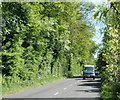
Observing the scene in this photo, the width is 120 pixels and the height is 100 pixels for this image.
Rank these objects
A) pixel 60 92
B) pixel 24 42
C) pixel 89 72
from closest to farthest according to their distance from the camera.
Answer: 1. pixel 60 92
2. pixel 24 42
3. pixel 89 72

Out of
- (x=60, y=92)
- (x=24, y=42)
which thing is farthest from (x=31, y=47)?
(x=60, y=92)

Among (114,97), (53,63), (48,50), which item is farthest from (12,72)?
(53,63)

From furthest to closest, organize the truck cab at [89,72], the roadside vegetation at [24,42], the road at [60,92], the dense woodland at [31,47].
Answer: the truck cab at [89,72], the roadside vegetation at [24,42], the road at [60,92], the dense woodland at [31,47]

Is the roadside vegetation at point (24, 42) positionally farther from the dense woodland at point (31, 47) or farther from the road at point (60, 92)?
the road at point (60, 92)

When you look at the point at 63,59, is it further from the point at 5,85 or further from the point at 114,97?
the point at 114,97

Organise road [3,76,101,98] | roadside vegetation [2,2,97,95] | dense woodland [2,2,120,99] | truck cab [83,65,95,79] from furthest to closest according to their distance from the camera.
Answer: truck cab [83,65,95,79] < roadside vegetation [2,2,97,95] < road [3,76,101,98] < dense woodland [2,2,120,99]

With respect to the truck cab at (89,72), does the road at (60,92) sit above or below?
below

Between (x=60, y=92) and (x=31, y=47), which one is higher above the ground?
(x=31, y=47)

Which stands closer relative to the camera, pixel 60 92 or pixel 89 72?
pixel 60 92

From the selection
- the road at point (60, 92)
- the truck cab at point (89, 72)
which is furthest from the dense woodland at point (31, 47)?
the truck cab at point (89, 72)

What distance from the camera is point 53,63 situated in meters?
35.3

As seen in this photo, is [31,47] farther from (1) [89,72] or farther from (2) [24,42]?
(1) [89,72]

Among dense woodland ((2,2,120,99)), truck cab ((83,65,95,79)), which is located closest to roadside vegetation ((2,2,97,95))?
dense woodland ((2,2,120,99))

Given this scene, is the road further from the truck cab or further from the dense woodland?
the truck cab
